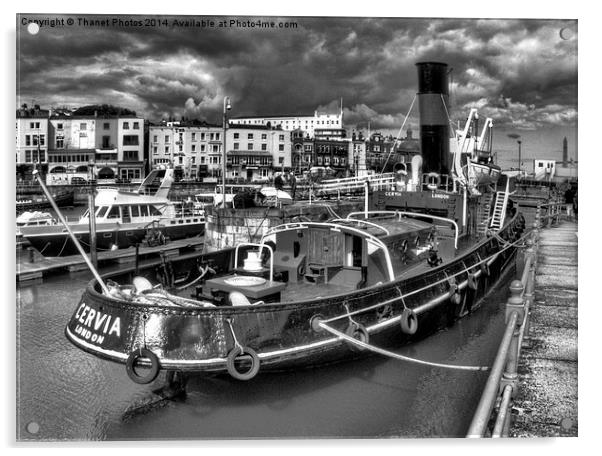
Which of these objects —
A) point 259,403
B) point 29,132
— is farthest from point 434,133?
point 29,132

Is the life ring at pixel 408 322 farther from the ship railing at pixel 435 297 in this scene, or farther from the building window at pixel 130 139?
the building window at pixel 130 139

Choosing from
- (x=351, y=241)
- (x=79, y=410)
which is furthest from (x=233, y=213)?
(x=79, y=410)

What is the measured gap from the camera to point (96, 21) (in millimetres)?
7473

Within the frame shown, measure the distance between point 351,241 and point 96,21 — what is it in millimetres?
5899

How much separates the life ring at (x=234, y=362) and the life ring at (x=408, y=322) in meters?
3.24

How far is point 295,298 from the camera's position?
1030 centimetres

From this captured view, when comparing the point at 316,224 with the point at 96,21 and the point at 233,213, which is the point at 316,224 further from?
the point at 233,213

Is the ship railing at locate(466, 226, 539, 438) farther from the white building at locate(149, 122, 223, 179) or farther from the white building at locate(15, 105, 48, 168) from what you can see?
the white building at locate(149, 122, 223, 179)

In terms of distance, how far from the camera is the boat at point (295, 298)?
785 centimetres

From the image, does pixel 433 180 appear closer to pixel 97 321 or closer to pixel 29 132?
pixel 29 132

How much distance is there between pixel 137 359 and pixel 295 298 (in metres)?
3.34

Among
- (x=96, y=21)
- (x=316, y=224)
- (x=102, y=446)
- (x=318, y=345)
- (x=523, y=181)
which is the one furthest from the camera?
(x=523, y=181)

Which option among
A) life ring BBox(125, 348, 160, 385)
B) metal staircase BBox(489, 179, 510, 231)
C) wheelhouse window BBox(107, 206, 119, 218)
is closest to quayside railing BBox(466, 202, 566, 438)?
life ring BBox(125, 348, 160, 385)

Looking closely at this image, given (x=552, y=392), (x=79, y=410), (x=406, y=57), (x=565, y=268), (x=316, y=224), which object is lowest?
(x=79, y=410)
